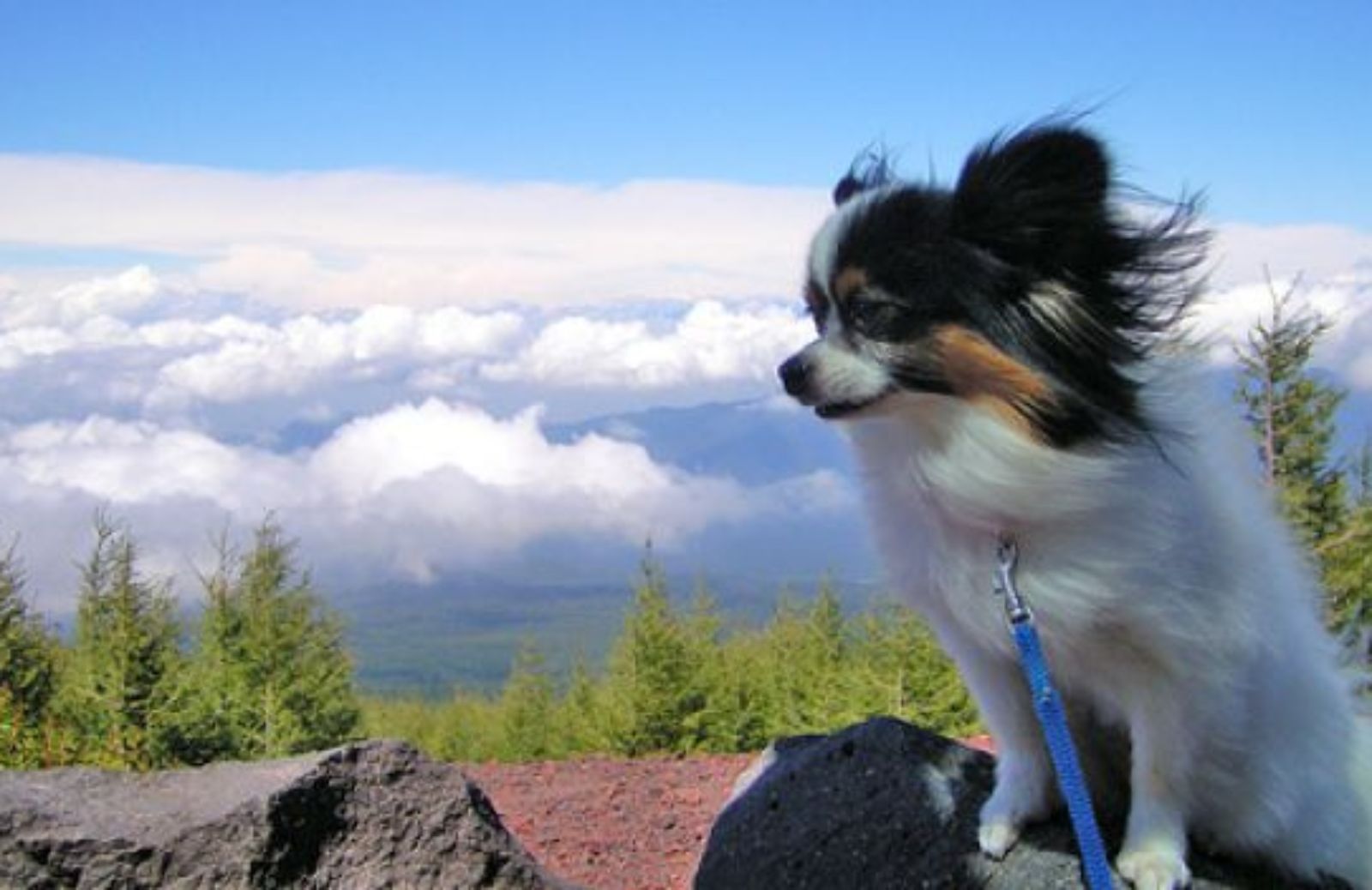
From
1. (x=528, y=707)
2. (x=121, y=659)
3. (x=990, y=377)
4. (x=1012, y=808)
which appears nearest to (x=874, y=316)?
(x=990, y=377)

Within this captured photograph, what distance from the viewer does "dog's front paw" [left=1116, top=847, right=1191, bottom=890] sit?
12.9ft

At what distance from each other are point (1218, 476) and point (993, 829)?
135cm

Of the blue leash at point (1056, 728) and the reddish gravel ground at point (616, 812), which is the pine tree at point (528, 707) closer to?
the reddish gravel ground at point (616, 812)

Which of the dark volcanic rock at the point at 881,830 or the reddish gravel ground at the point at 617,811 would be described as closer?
the dark volcanic rock at the point at 881,830

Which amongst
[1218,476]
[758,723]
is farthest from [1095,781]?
[758,723]

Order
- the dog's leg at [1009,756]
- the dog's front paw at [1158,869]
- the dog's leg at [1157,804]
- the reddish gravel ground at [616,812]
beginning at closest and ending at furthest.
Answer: the dog's leg at [1157,804] → the dog's front paw at [1158,869] → the dog's leg at [1009,756] → the reddish gravel ground at [616,812]

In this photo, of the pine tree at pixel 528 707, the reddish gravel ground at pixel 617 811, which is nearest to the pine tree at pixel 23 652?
the reddish gravel ground at pixel 617 811

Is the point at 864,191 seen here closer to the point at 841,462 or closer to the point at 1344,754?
the point at 841,462

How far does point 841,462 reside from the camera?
13.5ft

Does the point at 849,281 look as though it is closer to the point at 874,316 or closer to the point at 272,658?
the point at 874,316

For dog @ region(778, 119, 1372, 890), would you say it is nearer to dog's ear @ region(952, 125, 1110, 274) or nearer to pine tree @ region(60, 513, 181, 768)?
dog's ear @ region(952, 125, 1110, 274)

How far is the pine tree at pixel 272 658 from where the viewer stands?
17.0m

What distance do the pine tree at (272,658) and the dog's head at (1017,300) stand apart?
14.3 metres

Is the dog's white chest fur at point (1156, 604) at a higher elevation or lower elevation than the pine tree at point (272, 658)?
higher
